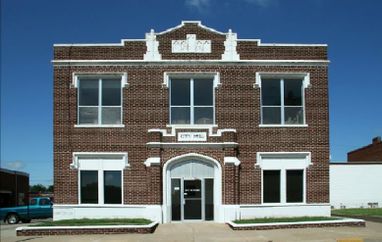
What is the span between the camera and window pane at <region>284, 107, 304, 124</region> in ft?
84.5

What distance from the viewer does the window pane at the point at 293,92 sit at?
2577cm

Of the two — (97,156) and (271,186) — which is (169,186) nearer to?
(97,156)

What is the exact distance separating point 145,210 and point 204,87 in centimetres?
601

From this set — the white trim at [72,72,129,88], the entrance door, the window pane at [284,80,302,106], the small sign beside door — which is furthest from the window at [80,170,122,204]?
the window pane at [284,80,302,106]

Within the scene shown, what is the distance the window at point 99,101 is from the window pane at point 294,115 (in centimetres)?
749

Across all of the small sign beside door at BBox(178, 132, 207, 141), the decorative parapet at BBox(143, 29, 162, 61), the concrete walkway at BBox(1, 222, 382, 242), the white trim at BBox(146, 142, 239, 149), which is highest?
the decorative parapet at BBox(143, 29, 162, 61)

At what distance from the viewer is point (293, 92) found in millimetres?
25859

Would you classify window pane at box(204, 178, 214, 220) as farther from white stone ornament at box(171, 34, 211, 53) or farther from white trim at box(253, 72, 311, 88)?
white stone ornament at box(171, 34, 211, 53)

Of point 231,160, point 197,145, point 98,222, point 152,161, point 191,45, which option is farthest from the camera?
point 191,45

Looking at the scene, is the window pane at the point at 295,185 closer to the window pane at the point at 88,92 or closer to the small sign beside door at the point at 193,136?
the small sign beside door at the point at 193,136

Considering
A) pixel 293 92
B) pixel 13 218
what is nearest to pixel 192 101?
pixel 293 92

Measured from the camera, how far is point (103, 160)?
25281mm

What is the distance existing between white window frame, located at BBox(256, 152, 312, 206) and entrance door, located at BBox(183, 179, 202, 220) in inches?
112

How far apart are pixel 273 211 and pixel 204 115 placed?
16.9 ft
